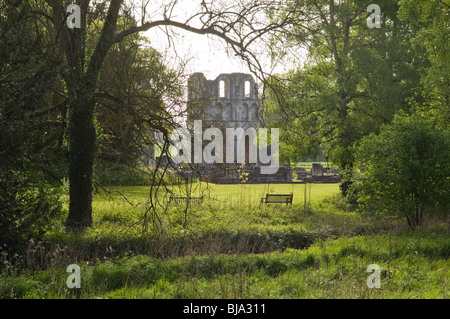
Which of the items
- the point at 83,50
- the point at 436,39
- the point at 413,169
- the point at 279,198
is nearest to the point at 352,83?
the point at 436,39

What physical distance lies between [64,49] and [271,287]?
6346 millimetres

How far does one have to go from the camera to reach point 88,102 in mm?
9594

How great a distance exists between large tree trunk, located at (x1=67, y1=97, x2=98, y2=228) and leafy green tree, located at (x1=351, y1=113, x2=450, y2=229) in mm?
6444

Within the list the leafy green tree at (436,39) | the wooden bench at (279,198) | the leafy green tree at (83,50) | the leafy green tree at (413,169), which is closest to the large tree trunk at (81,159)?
the leafy green tree at (83,50)

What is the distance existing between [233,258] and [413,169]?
4.97m

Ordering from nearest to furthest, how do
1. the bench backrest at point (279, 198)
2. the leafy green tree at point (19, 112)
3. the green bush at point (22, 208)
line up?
the leafy green tree at point (19, 112)
the green bush at point (22, 208)
the bench backrest at point (279, 198)

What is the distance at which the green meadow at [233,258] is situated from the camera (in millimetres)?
5375

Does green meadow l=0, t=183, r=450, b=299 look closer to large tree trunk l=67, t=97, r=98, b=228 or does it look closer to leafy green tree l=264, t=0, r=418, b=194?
large tree trunk l=67, t=97, r=98, b=228

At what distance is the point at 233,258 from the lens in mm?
7273

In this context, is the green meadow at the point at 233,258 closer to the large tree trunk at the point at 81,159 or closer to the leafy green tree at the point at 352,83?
the large tree trunk at the point at 81,159

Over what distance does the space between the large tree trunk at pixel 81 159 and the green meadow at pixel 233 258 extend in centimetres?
49

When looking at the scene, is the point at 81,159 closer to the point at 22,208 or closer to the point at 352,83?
the point at 22,208

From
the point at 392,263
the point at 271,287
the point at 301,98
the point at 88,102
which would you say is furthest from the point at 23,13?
the point at 301,98

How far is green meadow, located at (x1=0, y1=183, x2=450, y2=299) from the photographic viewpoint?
5375 mm
